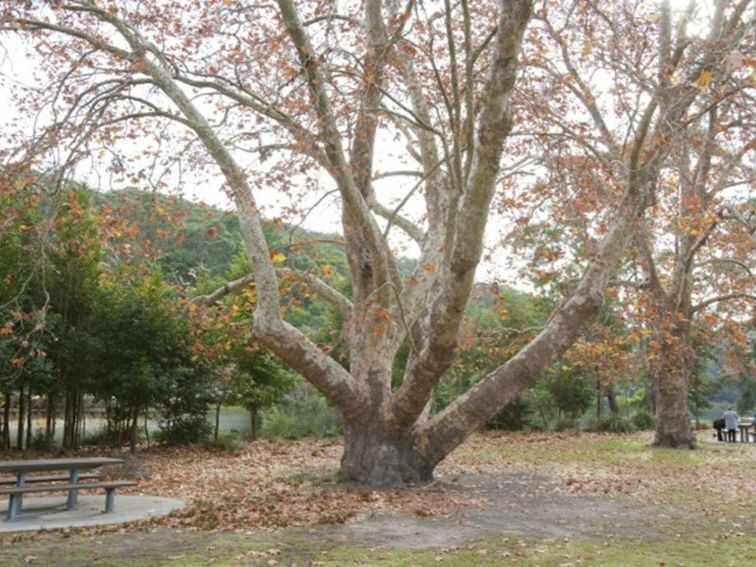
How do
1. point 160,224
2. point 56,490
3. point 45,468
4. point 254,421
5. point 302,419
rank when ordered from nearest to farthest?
point 45,468 < point 56,490 < point 160,224 < point 254,421 < point 302,419

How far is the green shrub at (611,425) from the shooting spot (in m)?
27.7

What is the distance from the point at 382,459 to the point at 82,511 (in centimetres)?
430

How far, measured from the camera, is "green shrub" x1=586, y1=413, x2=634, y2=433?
91.0 feet

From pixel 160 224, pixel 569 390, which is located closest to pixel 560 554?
pixel 160 224

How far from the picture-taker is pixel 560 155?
1062 cm

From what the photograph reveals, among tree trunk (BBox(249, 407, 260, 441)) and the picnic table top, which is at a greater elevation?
the picnic table top

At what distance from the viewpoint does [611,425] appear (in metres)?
27.8

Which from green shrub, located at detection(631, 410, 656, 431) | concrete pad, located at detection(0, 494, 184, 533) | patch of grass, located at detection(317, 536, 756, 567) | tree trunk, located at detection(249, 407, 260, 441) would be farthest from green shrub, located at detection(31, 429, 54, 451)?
green shrub, located at detection(631, 410, 656, 431)

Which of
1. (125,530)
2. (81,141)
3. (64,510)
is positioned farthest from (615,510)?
(81,141)

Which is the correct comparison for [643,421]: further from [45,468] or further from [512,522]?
[45,468]

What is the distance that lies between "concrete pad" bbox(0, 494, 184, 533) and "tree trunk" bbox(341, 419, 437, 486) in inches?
110

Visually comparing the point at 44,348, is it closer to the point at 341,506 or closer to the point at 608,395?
the point at 341,506

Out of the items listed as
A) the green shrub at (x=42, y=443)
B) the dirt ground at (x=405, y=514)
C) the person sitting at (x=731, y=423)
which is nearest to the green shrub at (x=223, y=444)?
the dirt ground at (x=405, y=514)

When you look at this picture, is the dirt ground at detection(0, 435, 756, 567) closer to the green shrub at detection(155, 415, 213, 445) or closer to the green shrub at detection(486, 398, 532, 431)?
the green shrub at detection(155, 415, 213, 445)
